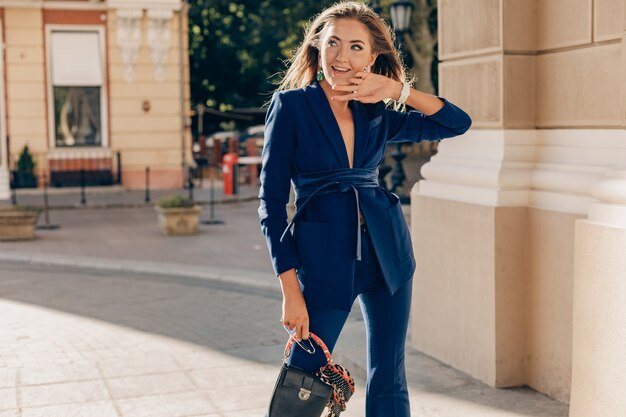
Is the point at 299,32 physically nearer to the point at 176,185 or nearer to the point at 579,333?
the point at 176,185

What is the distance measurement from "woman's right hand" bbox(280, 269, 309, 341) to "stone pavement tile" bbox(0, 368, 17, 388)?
2.86 meters

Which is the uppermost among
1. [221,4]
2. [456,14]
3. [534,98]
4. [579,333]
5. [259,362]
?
[221,4]

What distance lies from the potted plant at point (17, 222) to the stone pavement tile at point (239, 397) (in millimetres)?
9171

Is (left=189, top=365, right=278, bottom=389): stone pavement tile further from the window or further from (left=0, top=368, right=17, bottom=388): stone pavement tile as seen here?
the window

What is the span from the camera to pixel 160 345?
649 cm

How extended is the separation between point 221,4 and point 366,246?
110 feet

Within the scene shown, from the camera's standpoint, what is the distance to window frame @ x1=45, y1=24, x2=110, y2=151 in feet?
76.9

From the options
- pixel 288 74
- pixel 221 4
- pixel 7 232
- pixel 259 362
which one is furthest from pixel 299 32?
pixel 288 74

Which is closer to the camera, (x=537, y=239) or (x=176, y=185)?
(x=537, y=239)

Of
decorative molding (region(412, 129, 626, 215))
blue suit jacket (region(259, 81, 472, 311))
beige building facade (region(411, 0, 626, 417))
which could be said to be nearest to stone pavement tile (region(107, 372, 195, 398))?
beige building facade (region(411, 0, 626, 417))

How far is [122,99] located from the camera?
23.8m

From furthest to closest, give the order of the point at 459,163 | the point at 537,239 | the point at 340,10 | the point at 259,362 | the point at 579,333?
the point at 259,362 → the point at 459,163 → the point at 537,239 → the point at 579,333 → the point at 340,10

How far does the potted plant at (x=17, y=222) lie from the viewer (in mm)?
13641

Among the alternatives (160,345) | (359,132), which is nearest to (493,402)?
(359,132)
